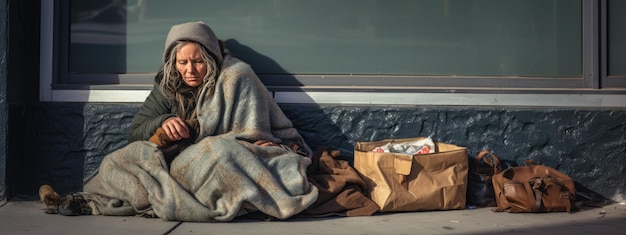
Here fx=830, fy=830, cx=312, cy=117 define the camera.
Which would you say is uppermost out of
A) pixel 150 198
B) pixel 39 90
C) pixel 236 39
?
pixel 236 39

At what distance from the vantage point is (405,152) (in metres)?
5.25

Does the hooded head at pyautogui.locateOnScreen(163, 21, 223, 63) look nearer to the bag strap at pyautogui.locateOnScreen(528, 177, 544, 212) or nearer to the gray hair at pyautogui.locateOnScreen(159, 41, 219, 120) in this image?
the gray hair at pyautogui.locateOnScreen(159, 41, 219, 120)

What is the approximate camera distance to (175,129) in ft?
15.7

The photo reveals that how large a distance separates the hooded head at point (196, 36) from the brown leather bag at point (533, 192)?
189cm

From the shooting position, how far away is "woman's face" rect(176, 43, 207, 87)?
16.4 ft

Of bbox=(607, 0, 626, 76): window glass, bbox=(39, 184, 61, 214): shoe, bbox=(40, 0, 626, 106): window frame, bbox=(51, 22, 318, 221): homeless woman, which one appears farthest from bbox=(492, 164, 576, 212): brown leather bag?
bbox=(39, 184, 61, 214): shoe

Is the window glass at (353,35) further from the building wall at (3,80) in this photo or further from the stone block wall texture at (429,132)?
the building wall at (3,80)

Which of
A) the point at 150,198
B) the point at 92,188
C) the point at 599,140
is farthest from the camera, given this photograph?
the point at 599,140

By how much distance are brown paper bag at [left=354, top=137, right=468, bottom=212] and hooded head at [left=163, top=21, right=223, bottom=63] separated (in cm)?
113

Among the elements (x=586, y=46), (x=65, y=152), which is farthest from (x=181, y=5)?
(x=586, y=46)

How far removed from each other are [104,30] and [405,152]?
2168 millimetres

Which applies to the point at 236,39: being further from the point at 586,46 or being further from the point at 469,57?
the point at 586,46

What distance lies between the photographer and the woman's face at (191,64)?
501 cm

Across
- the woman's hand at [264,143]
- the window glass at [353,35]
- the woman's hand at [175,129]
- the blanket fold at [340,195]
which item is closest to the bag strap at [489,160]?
the window glass at [353,35]
